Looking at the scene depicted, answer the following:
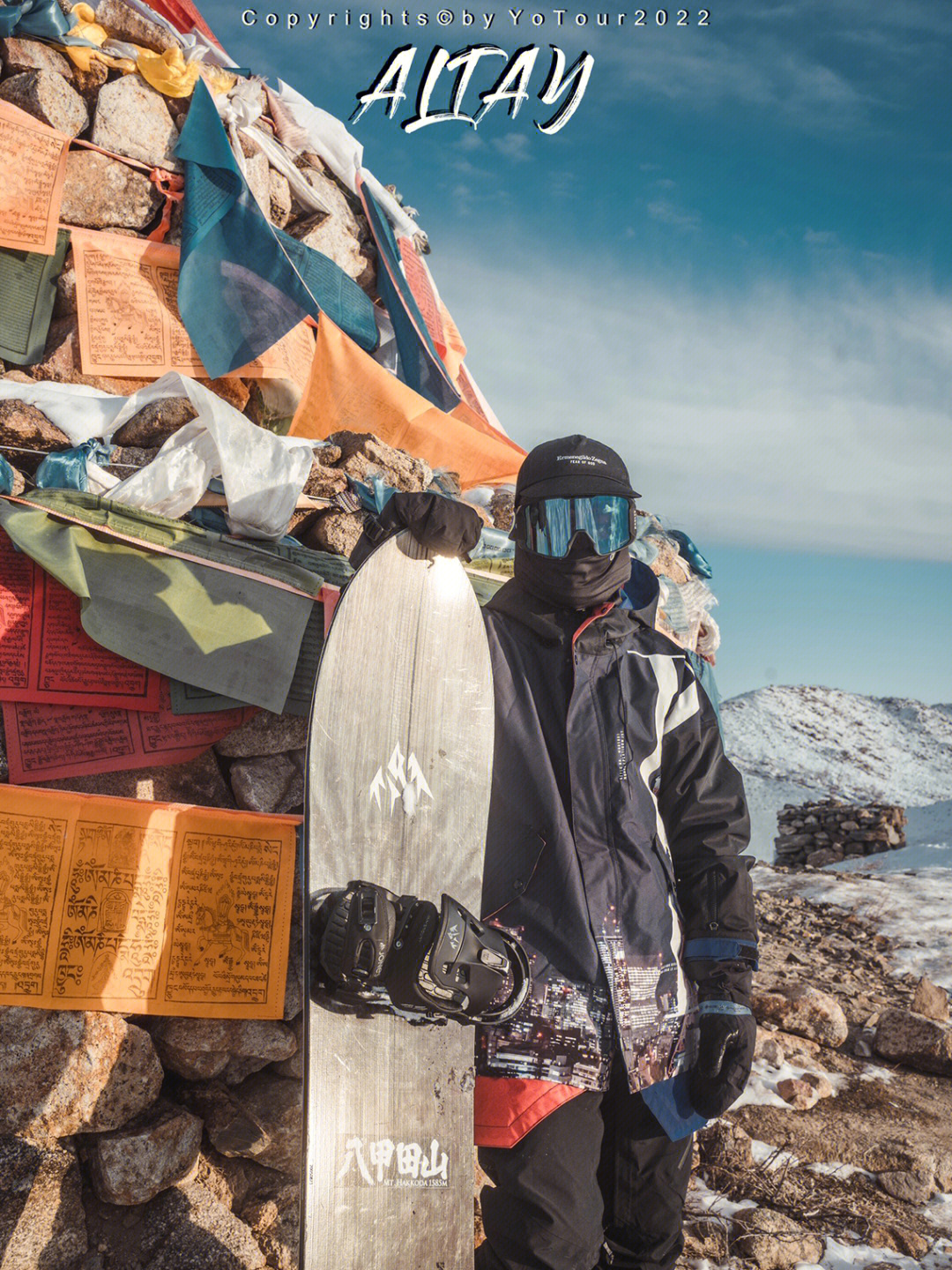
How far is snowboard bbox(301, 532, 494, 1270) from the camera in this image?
5.98 feet

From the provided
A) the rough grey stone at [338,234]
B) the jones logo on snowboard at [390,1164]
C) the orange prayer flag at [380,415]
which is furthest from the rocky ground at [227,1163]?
the rough grey stone at [338,234]

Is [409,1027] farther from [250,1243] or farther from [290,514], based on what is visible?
[290,514]

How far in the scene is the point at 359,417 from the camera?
4605 millimetres

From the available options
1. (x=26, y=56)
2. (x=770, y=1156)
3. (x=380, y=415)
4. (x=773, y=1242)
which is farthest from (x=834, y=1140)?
(x=26, y=56)

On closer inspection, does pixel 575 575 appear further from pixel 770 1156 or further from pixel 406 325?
pixel 406 325

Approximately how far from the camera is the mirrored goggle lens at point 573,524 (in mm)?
2170

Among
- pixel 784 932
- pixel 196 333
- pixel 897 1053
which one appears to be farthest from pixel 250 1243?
pixel 784 932

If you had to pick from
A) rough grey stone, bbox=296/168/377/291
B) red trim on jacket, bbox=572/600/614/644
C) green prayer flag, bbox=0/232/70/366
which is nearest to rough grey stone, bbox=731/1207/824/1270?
red trim on jacket, bbox=572/600/614/644

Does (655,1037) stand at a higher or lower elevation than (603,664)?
lower

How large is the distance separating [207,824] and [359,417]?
101 inches

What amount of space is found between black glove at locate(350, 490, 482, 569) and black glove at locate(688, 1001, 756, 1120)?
1.25m

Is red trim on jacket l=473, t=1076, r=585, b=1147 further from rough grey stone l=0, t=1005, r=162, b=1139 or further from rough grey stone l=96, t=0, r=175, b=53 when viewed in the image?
rough grey stone l=96, t=0, r=175, b=53

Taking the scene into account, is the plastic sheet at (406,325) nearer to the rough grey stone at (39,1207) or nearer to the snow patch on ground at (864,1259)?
the rough grey stone at (39,1207)

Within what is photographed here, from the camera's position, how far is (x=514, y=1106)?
5.85ft
